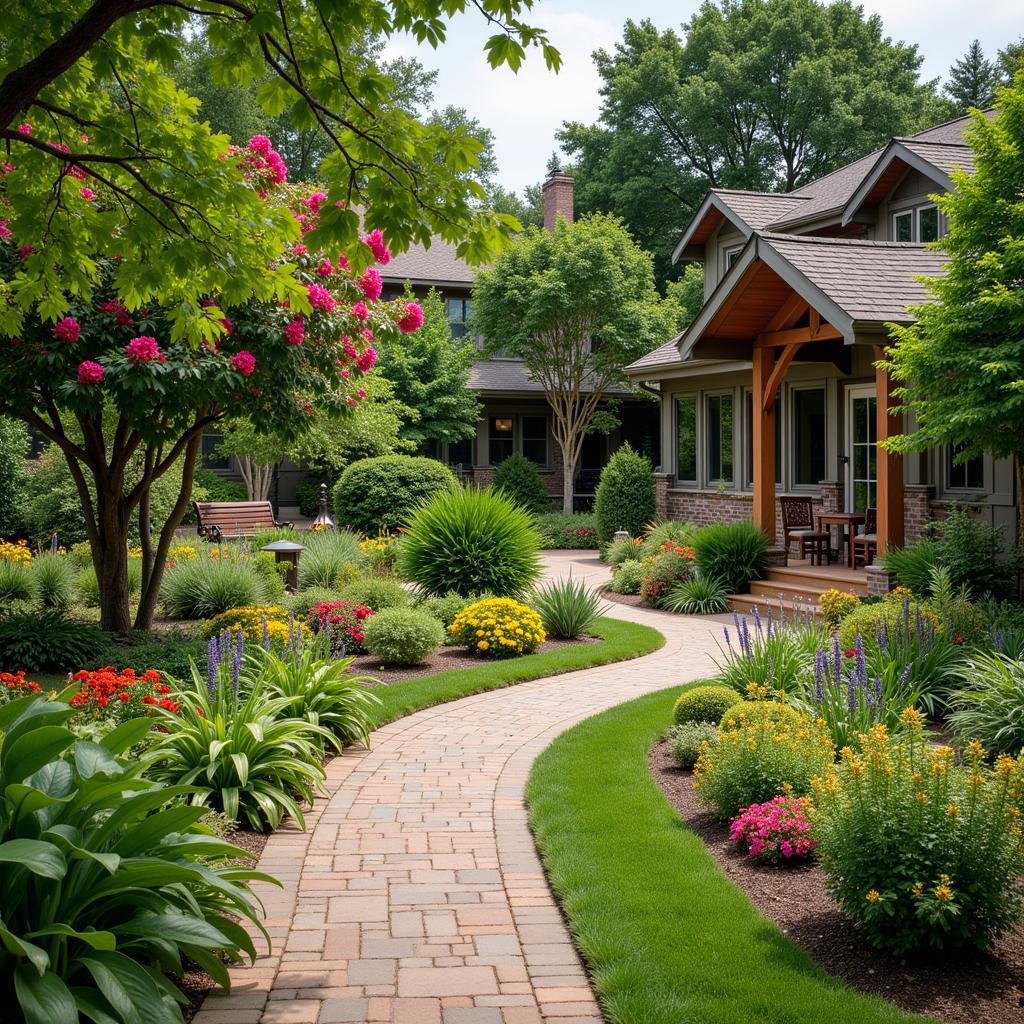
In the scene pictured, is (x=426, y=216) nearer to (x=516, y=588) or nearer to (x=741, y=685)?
(x=741, y=685)

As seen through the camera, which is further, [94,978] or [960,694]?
[960,694]

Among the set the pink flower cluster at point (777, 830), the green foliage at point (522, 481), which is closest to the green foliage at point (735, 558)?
the pink flower cluster at point (777, 830)

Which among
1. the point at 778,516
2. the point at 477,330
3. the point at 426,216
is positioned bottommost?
the point at 778,516

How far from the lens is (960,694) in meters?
7.27

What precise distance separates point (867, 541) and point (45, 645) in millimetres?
10652

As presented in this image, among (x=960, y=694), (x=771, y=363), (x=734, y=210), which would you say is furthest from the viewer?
(x=734, y=210)

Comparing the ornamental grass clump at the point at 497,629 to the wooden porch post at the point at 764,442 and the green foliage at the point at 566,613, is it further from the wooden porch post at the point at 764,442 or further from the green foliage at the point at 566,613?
the wooden porch post at the point at 764,442

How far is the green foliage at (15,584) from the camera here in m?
13.1

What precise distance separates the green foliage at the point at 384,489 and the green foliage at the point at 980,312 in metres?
11.7

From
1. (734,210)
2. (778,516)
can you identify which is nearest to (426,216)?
(778,516)

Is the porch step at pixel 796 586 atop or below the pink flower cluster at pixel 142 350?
below

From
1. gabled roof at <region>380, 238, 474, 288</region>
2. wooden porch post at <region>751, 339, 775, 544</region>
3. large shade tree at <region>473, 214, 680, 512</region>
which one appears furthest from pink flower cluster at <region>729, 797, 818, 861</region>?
gabled roof at <region>380, 238, 474, 288</region>

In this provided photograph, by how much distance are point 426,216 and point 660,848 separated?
11.0 ft

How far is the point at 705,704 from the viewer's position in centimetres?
750
